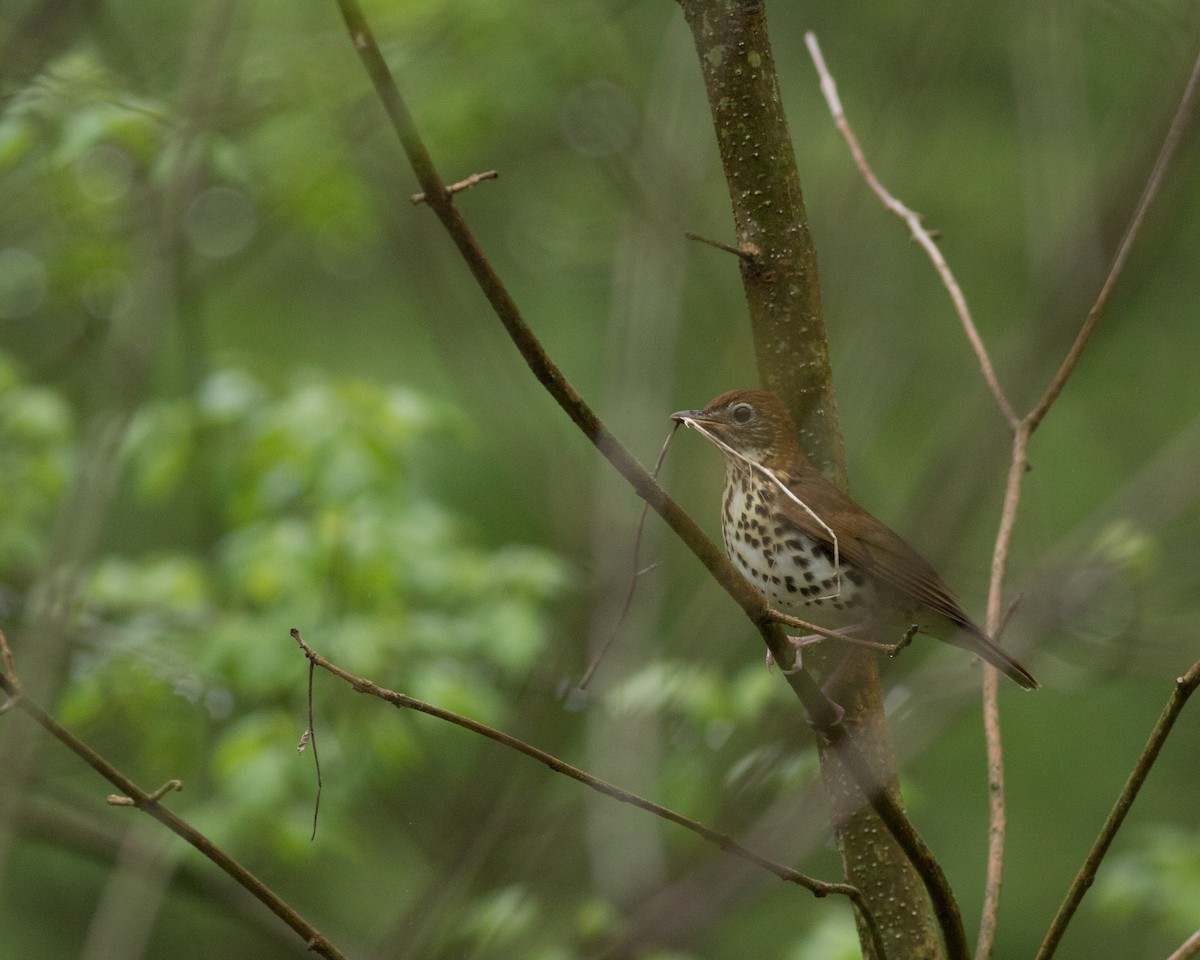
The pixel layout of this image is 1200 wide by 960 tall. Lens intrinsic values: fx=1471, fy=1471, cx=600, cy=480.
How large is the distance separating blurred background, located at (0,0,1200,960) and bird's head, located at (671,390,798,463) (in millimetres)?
337

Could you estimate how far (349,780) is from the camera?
5016 millimetres

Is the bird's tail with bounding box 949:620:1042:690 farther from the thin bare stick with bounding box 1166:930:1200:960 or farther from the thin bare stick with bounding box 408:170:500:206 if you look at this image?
the thin bare stick with bounding box 408:170:500:206

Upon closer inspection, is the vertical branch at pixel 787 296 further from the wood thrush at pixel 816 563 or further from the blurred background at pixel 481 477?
the wood thrush at pixel 816 563

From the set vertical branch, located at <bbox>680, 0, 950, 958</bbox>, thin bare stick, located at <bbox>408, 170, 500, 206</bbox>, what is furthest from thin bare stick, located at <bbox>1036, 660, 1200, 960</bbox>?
thin bare stick, located at <bbox>408, 170, 500, 206</bbox>

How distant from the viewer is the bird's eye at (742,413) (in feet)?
10.8

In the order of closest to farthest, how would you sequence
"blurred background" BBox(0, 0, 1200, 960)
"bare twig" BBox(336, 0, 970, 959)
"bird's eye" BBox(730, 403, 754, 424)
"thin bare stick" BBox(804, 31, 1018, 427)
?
"bare twig" BBox(336, 0, 970, 959) < "thin bare stick" BBox(804, 31, 1018, 427) < "blurred background" BBox(0, 0, 1200, 960) < "bird's eye" BBox(730, 403, 754, 424)

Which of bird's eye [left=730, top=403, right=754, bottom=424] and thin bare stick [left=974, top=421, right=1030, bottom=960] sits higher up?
bird's eye [left=730, top=403, right=754, bottom=424]

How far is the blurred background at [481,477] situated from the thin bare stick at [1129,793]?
1.34ft

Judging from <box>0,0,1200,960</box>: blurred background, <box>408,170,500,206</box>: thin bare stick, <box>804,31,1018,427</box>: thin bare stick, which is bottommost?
<box>0,0,1200,960</box>: blurred background

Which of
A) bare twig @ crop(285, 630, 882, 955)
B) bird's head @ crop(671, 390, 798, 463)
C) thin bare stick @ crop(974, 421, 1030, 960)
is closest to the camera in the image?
bare twig @ crop(285, 630, 882, 955)

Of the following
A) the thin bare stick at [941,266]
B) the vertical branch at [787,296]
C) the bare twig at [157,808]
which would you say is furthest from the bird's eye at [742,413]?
the bare twig at [157,808]

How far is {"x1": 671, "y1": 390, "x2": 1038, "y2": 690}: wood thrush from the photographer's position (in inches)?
122

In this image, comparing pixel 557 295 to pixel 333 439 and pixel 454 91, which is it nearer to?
pixel 454 91

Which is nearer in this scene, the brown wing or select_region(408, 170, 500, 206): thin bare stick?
select_region(408, 170, 500, 206): thin bare stick
